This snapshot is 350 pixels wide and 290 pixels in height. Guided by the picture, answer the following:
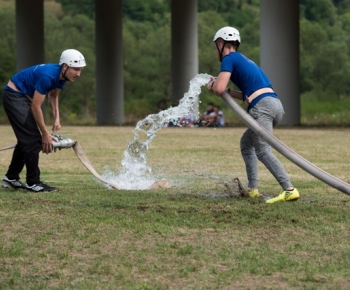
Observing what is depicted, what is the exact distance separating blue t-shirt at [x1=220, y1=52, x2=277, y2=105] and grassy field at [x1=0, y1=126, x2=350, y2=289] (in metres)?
1.23

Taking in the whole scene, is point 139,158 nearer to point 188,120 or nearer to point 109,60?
point 188,120

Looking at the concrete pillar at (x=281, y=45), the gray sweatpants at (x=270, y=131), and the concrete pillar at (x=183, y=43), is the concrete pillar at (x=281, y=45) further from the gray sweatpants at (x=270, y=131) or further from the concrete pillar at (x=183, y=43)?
the gray sweatpants at (x=270, y=131)

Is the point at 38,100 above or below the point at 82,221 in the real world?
above

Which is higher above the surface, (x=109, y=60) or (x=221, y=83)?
(x=221, y=83)

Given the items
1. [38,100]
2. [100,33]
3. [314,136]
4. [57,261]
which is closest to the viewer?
[57,261]

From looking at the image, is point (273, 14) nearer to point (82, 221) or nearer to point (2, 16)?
point (82, 221)

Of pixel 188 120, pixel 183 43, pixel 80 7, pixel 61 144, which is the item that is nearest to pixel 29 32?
pixel 183 43

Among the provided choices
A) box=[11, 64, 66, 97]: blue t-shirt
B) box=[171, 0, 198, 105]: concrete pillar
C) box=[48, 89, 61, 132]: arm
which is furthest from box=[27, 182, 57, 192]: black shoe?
box=[171, 0, 198, 105]: concrete pillar

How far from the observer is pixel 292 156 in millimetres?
10945

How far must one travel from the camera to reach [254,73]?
11.4 m

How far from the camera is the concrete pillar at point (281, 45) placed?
30.6 m

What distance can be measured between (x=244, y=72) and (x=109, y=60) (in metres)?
32.5

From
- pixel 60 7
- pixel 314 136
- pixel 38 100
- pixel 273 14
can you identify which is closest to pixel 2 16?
pixel 60 7

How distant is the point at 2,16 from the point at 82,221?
177 feet
